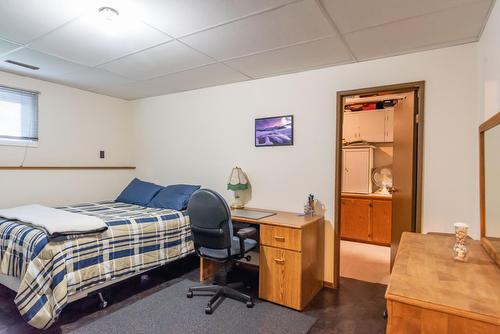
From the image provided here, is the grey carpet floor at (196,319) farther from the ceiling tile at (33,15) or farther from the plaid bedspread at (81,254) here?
the ceiling tile at (33,15)

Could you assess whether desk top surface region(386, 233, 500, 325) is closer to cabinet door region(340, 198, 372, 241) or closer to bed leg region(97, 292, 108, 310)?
bed leg region(97, 292, 108, 310)

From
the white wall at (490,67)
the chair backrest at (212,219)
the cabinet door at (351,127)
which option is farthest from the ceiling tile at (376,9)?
the cabinet door at (351,127)

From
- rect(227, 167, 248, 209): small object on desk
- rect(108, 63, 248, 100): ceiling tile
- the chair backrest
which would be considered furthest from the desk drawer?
rect(108, 63, 248, 100): ceiling tile

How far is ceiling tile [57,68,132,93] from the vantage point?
3.10m

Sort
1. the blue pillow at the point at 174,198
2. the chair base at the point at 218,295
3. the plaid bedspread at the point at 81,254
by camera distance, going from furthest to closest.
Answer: the blue pillow at the point at 174,198 < the chair base at the point at 218,295 < the plaid bedspread at the point at 81,254

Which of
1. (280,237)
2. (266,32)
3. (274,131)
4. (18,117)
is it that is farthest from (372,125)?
(18,117)

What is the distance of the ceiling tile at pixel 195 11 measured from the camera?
5.57 ft

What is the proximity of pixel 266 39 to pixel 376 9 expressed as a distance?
2.62ft

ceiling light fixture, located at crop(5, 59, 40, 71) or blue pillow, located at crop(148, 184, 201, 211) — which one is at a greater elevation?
ceiling light fixture, located at crop(5, 59, 40, 71)

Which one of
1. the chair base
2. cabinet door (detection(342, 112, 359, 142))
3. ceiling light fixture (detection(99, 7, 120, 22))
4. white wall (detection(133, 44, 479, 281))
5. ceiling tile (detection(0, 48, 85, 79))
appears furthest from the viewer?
cabinet door (detection(342, 112, 359, 142))

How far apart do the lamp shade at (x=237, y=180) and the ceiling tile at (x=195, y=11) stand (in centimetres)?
165

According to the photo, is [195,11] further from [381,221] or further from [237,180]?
[381,221]

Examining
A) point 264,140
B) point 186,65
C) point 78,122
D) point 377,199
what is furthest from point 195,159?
point 377,199

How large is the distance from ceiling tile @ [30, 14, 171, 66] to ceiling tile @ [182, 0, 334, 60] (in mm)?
337
